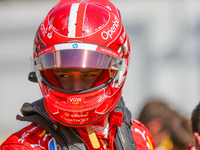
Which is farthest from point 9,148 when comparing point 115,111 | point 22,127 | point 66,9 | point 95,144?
point 66,9

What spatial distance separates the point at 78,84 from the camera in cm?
204

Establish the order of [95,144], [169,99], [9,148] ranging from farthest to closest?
[169,99]
[95,144]
[9,148]

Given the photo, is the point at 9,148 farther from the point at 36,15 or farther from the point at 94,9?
the point at 36,15

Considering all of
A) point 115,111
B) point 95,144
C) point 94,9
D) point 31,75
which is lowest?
point 95,144

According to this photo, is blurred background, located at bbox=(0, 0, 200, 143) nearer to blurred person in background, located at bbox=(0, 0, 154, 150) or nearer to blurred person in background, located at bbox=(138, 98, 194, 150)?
blurred person in background, located at bbox=(138, 98, 194, 150)

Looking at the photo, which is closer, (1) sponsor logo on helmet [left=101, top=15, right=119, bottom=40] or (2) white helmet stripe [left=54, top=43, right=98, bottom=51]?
(2) white helmet stripe [left=54, top=43, right=98, bottom=51]

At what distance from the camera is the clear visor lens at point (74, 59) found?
6.46 ft

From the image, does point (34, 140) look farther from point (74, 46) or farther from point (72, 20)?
point (72, 20)

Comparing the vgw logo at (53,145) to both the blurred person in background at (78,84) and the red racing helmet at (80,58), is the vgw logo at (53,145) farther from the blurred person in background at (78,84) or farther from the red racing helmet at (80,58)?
the red racing helmet at (80,58)

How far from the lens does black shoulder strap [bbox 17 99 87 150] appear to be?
6.48 feet

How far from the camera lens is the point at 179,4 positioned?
15.8 feet

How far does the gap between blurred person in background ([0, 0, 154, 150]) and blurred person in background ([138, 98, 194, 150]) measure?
64.2 inches

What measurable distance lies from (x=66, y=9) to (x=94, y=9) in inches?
6.2

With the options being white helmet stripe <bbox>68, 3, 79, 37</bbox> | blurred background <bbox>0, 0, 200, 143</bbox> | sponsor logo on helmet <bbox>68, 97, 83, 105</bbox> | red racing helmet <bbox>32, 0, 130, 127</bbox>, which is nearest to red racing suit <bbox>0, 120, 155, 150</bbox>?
red racing helmet <bbox>32, 0, 130, 127</bbox>
